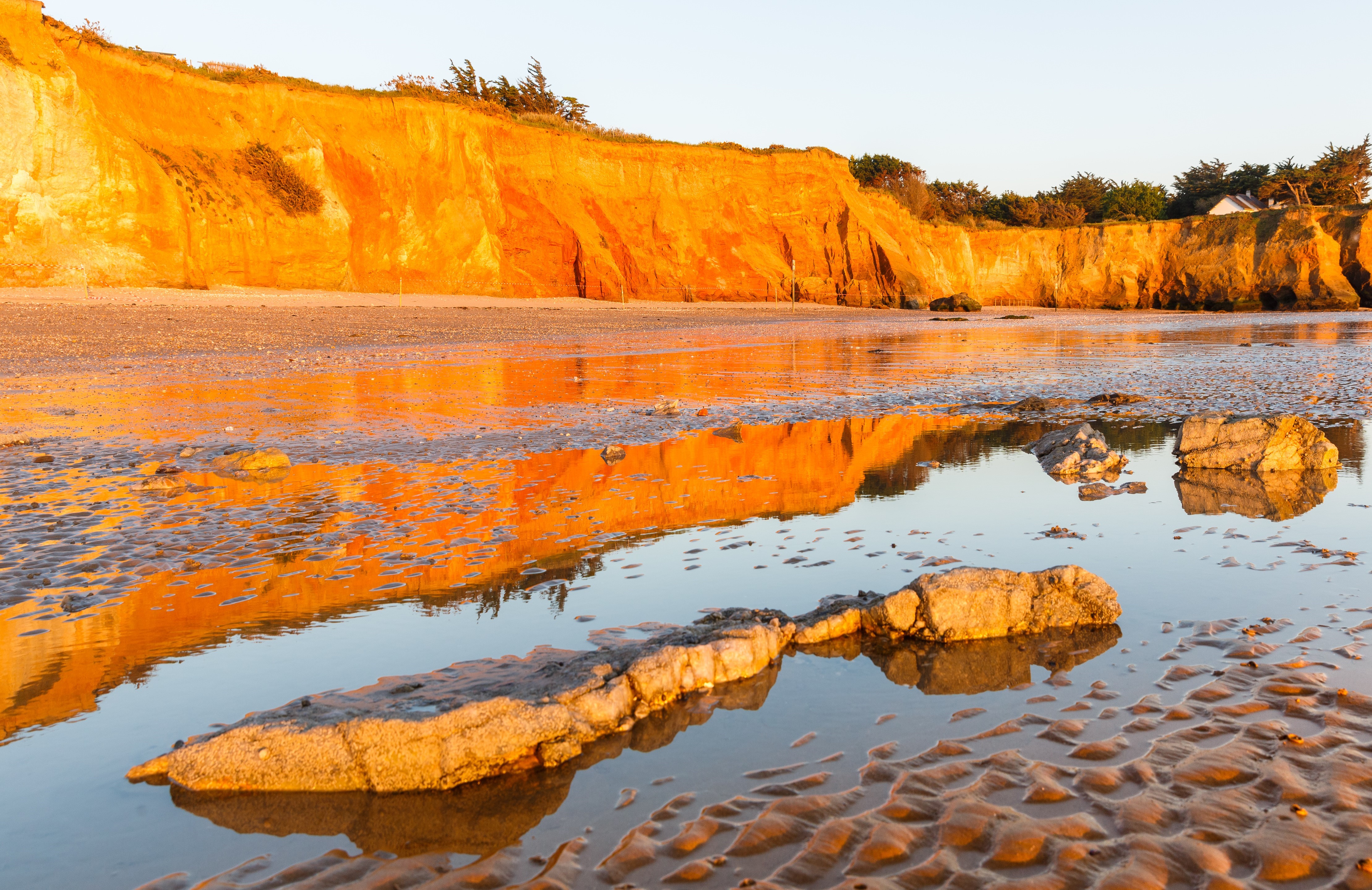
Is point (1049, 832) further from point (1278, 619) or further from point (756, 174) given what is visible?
point (756, 174)

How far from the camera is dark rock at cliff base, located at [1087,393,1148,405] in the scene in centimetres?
1077

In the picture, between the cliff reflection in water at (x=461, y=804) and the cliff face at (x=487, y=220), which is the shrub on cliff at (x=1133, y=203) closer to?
the cliff face at (x=487, y=220)

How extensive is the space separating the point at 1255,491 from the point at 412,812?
6.43 metres

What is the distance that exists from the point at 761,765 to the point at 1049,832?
83 cm

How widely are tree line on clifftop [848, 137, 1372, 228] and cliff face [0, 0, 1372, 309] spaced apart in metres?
5.18

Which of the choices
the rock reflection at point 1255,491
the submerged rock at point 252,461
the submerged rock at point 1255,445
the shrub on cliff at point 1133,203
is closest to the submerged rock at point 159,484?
the submerged rock at point 252,461

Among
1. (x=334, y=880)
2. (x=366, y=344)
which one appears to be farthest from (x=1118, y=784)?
(x=366, y=344)

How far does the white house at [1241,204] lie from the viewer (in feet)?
225

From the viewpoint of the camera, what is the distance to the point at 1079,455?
697 centimetres

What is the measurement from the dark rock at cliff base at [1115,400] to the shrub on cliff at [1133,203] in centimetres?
6290

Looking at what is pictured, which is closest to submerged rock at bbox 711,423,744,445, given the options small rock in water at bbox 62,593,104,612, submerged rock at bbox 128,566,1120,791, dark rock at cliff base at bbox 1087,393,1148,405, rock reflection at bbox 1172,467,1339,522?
rock reflection at bbox 1172,467,1339,522

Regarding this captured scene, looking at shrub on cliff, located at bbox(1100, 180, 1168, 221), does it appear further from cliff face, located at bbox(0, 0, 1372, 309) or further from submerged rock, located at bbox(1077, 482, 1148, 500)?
submerged rock, located at bbox(1077, 482, 1148, 500)

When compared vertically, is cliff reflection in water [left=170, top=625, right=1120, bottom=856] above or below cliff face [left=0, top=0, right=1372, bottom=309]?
below

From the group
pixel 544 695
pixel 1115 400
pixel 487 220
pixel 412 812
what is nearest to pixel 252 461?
pixel 544 695
